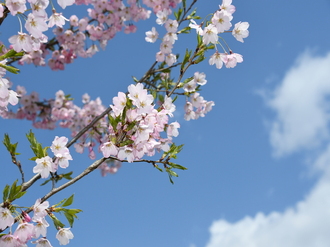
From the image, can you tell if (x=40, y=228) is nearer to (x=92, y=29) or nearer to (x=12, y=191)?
(x=12, y=191)

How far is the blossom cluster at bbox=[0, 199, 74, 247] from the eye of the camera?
2.76 m

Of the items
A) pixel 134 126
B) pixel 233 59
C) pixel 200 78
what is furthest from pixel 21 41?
pixel 200 78

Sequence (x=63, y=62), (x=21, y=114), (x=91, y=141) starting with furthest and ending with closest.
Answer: (x=21, y=114)
(x=63, y=62)
(x=91, y=141)

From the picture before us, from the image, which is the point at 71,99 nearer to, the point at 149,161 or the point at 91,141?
the point at 91,141

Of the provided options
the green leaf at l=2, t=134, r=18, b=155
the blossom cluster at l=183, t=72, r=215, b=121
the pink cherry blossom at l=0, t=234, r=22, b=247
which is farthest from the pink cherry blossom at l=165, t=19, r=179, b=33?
the pink cherry blossom at l=0, t=234, r=22, b=247

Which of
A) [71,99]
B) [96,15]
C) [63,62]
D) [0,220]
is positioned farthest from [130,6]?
[0,220]

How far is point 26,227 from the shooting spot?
9.12 feet

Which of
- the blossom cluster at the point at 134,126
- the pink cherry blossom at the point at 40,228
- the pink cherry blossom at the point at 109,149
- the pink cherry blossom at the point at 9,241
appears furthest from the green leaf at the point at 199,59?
the pink cherry blossom at the point at 9,241

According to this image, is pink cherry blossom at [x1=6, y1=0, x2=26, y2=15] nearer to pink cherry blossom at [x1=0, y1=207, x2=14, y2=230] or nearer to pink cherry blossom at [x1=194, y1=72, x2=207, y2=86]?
pink cherry blossom at [x1=0, y1=207, x2=14, y2=230]

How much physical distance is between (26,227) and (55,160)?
0.58m

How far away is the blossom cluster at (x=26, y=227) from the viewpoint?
2.76 m

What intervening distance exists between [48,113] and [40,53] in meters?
1.83

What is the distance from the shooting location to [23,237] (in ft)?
9.08

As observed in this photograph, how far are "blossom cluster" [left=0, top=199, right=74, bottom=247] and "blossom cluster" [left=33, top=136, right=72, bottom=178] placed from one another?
0.25 meters
